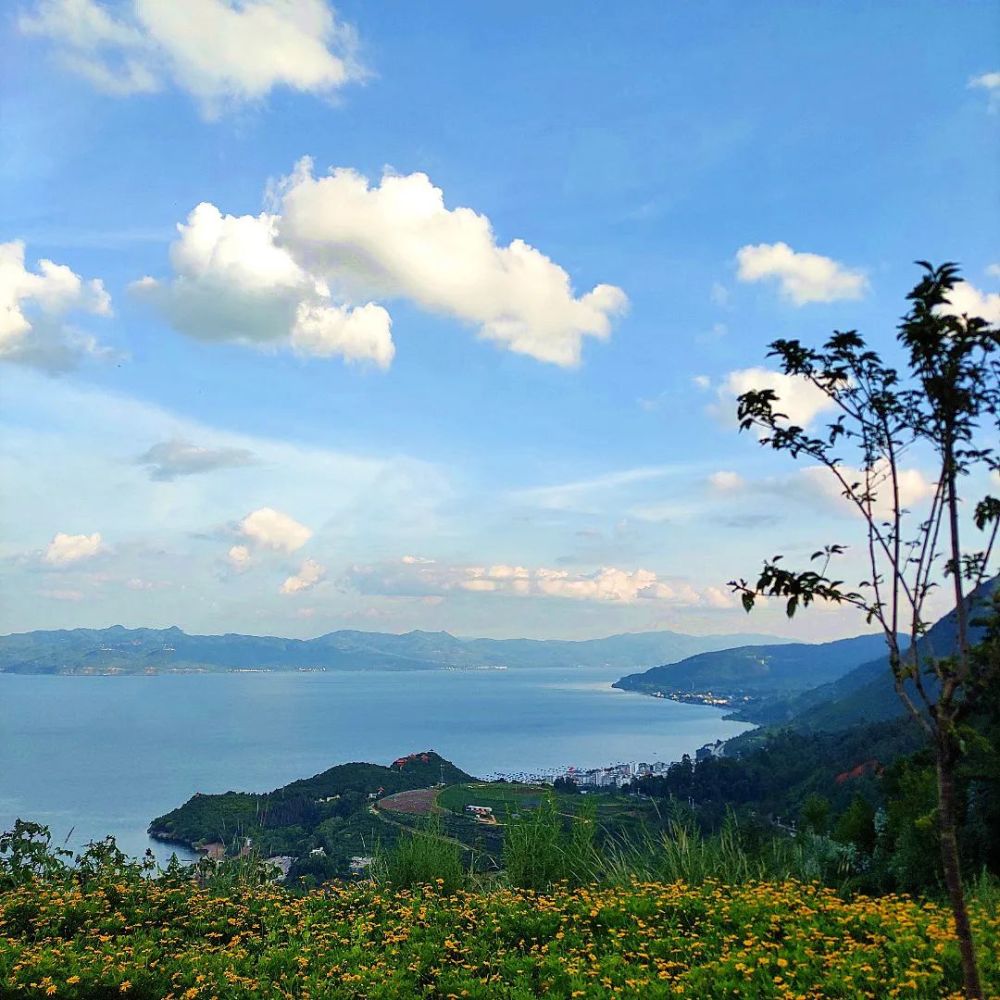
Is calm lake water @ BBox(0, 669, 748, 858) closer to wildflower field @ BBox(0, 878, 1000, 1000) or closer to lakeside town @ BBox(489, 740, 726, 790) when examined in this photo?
lakeside town @ BBox(489, 740, 726, 790)

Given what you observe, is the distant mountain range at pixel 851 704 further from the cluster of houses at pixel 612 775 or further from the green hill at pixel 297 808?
the green hill at pixel 297 808

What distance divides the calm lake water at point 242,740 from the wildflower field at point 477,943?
3726 cm

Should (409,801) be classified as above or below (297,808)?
above

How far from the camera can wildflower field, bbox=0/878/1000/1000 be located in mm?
5109

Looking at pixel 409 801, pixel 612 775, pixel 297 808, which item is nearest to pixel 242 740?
pixel 612 775

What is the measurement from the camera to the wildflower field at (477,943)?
5109 mm

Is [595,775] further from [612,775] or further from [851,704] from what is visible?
[851,704]

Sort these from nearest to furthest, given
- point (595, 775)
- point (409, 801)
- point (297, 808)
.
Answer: point (409, 801) < point (297, 808) < point (595, 775)

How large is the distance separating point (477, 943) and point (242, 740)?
119103 mm

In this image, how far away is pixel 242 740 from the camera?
115 metres

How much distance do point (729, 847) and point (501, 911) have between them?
2.99 metres

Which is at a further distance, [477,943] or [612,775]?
[612,775]

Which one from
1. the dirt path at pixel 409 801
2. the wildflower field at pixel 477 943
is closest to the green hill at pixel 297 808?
the dirt path at pixel 409 801

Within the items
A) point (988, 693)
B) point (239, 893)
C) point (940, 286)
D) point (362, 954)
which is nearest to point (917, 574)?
point (988, 693)
